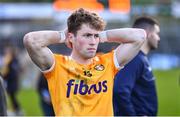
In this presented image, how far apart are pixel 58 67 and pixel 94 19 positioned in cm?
58

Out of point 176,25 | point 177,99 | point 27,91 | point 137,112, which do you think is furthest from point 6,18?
point 137,112

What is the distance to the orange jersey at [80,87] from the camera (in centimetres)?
754

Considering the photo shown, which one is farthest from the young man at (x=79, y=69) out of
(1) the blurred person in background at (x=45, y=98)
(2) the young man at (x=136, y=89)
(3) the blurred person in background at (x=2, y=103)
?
(1) the blurred person in background at (x=45, y=98)

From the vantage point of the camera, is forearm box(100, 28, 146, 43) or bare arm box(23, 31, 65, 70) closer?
bare arm box(23, 31, 65, 70)

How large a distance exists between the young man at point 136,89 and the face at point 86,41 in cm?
171

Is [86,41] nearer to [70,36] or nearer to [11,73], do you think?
[70,36]

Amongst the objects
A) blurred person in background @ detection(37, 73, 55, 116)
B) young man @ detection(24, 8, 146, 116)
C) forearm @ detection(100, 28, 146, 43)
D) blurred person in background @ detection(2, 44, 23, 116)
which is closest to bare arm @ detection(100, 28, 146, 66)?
forearm @ detection(100, 28, 146, 43)

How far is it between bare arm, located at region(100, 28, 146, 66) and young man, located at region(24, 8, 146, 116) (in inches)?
Answer: 7.7

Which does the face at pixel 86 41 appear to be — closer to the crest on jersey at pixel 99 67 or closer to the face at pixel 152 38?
the crest on jersey at pixel 99 67

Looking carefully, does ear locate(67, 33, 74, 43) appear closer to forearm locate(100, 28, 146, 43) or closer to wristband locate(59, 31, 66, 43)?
wristband locate(59, 31, 66, 43)

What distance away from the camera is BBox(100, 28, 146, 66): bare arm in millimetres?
7895

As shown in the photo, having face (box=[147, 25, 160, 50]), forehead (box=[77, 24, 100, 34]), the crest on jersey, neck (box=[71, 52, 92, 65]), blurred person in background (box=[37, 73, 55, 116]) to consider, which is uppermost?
forehead (box=[77, 24, 100, 34])

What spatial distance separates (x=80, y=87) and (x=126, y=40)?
28.5 inches

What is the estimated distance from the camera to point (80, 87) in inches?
299
